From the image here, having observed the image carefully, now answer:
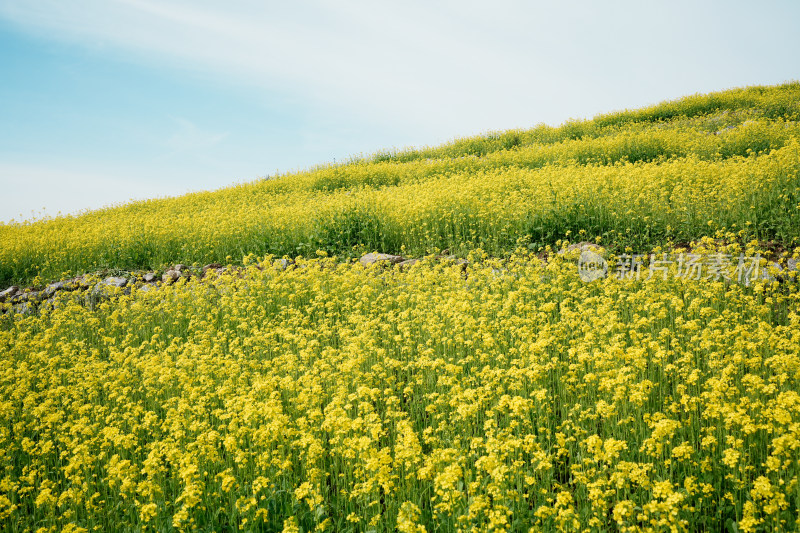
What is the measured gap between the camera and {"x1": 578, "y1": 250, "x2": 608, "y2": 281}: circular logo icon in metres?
9.02

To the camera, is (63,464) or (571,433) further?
(63,464)

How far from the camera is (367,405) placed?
4.81 metres

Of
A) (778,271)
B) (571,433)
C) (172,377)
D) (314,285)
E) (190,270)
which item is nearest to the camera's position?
(571,433)

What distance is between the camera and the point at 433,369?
6.04 m

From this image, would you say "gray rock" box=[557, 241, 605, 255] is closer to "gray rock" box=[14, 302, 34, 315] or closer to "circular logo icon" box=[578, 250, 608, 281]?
"circular logo icon" box=[578, 250, 608, 281]

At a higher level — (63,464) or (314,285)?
(314,285)

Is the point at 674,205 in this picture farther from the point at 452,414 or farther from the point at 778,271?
the point at 452,414

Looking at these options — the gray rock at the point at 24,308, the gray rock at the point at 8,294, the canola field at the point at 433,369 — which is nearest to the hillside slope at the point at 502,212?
the canola field at the point at 433,369


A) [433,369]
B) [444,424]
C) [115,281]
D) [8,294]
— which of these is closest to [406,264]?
[433,369]

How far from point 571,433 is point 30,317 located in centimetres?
1141

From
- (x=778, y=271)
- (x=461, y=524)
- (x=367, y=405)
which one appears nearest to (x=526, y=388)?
(x=367, y=405)

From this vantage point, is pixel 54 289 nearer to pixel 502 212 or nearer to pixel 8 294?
pixel 8 294

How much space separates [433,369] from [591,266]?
4.79 meters

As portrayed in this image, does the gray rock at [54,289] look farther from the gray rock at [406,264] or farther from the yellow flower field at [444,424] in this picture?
the gray rock at [406,264]
